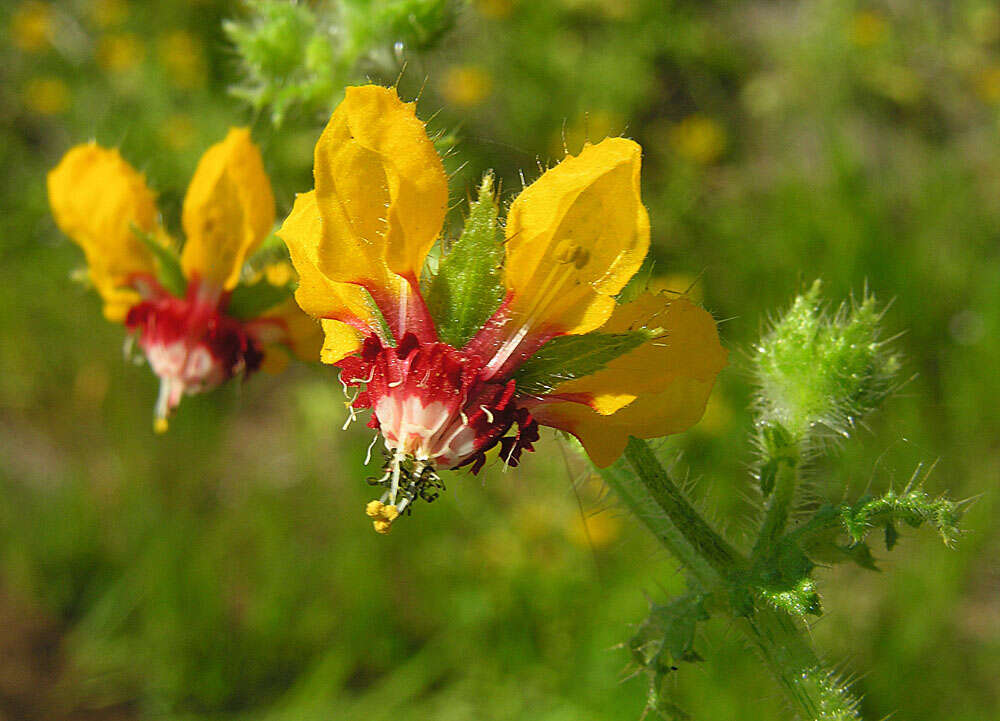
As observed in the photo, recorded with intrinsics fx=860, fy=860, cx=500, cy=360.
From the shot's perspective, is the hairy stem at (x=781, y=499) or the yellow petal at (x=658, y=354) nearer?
the yellow petal at (x=658, y=354)

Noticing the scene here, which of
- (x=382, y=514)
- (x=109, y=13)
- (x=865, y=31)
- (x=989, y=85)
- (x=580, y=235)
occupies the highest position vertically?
(x=580, y=235)

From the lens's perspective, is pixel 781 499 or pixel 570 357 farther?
pixel 781 499

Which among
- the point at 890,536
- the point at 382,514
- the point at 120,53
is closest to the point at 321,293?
the point at 382,514

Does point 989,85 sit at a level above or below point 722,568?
below

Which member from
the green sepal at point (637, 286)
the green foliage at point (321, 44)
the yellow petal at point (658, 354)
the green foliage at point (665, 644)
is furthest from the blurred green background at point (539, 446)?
the yellow petal at point (658, 354)

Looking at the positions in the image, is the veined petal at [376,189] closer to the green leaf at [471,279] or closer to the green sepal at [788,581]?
the green leaf at [471,279]

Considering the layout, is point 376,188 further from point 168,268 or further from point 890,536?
point 890,536

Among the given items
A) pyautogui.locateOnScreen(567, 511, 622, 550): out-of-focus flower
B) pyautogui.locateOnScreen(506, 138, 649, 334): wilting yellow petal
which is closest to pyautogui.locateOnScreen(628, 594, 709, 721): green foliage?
pyautogui.locateOnScreen(506, 138, 649, 334): wilting yellow petal
